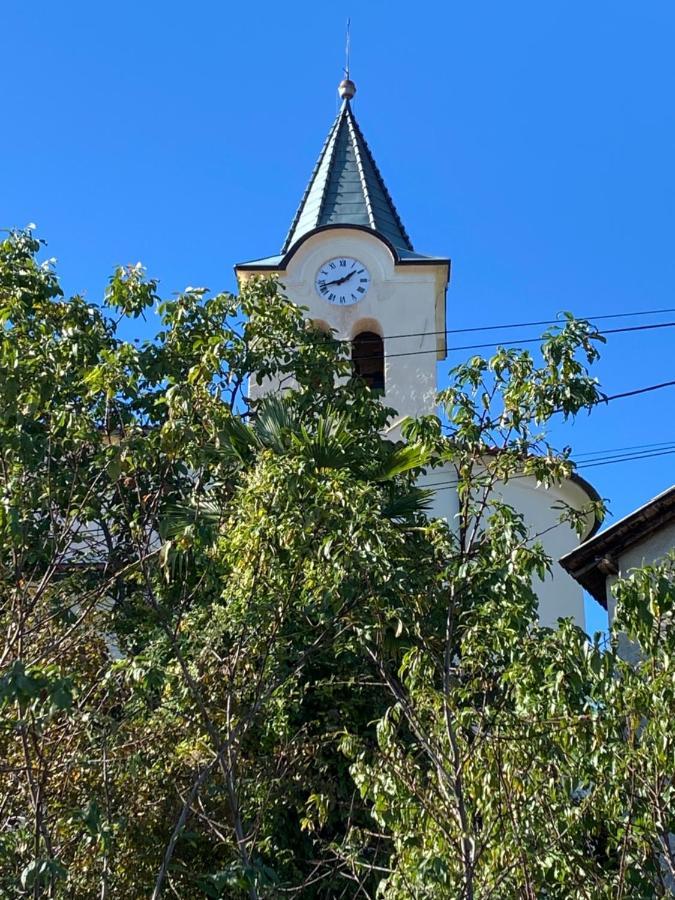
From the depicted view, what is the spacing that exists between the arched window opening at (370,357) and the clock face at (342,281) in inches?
28.9

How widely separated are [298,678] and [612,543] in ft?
12.7

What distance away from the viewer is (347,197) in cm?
2559

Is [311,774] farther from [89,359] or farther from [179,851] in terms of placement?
[89,359]

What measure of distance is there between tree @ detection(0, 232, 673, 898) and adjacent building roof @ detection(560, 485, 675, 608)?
3.05 metres

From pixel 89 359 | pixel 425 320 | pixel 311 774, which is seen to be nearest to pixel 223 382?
pixel 89 359

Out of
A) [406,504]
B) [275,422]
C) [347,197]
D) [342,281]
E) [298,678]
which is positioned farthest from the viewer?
[347,197]

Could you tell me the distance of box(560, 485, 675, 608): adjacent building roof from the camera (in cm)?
1348

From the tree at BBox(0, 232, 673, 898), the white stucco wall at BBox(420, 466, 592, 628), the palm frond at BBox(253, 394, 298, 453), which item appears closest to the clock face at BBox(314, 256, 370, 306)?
the white stucco wall at BBox(420, 466, 592, 628)

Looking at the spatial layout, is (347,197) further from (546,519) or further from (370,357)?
(546,519)

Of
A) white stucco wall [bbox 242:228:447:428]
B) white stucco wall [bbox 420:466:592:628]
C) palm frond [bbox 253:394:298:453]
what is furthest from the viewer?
white stucco wall [bbox 242:228:447:428]

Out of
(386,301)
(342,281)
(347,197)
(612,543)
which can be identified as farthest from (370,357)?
(612,543)

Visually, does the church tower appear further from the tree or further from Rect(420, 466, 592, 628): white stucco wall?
the tree

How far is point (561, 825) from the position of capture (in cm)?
762

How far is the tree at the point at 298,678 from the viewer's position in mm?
7566
